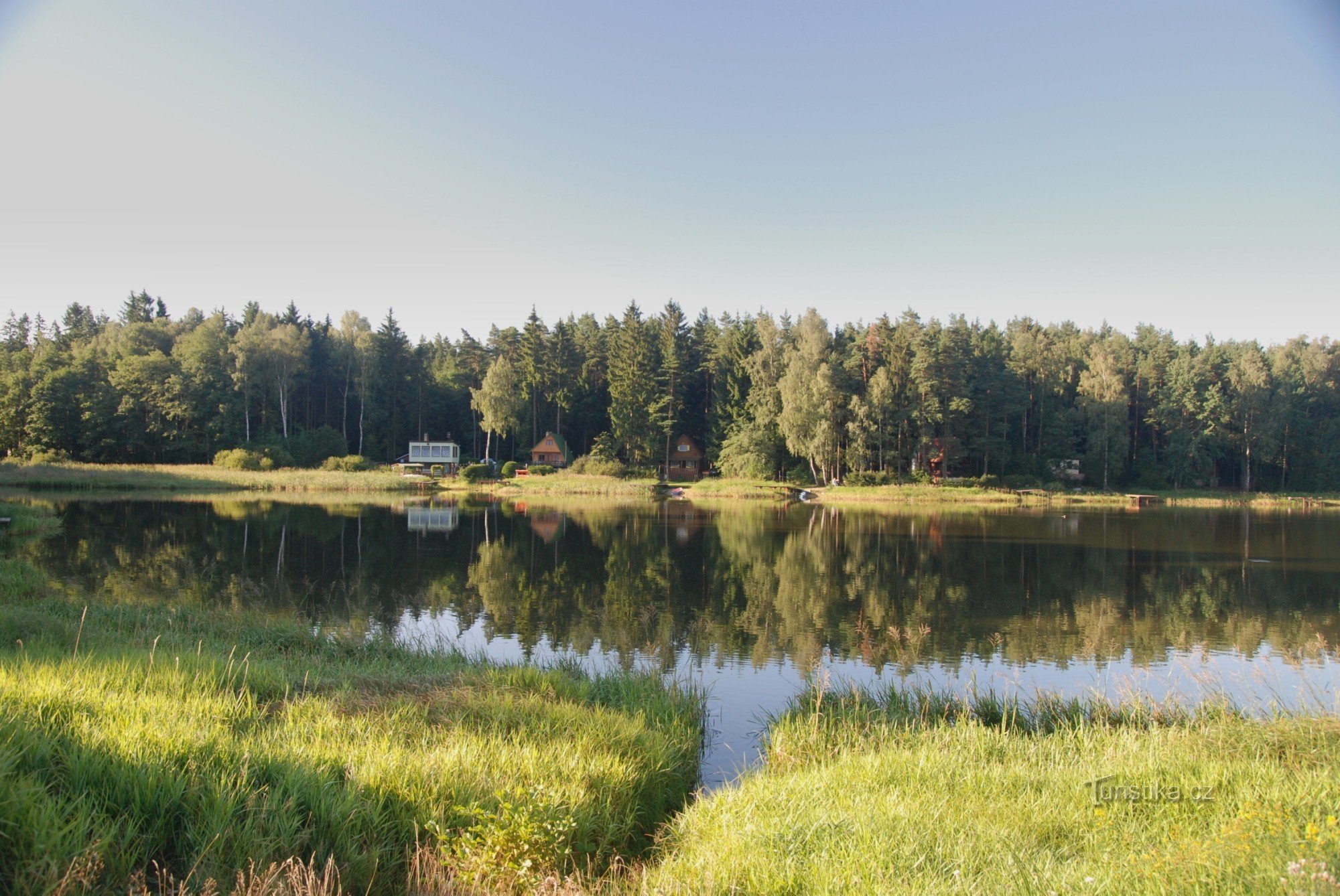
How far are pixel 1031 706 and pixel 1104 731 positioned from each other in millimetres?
1823

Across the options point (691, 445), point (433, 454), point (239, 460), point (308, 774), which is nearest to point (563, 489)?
point (691, 445)

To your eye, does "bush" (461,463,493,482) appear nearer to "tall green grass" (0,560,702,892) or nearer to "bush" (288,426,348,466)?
"bush" (288,426,348,466)

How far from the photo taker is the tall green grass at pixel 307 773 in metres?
3.73

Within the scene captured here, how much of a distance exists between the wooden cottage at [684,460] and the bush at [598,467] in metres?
5.70

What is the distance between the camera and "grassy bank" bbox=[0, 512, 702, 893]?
12.2 feet

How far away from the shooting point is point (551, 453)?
66688 millimetres

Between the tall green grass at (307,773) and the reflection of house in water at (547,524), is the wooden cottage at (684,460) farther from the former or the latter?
the tall green grass at (307,773)

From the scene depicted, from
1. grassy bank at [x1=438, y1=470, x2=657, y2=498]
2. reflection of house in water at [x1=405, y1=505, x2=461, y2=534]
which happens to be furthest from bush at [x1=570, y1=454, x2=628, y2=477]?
reflection of house in water at [x1=405, y1=505, x2=461, y2=534]

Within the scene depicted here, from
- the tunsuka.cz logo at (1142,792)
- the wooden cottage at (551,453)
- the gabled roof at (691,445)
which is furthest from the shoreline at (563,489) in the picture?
the tunsuka.cz logo at (1142,792)

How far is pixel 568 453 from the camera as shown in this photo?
69188 mm

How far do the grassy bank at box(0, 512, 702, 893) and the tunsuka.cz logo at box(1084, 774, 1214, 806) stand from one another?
3170mm

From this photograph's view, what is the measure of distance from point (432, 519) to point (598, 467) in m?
25.5

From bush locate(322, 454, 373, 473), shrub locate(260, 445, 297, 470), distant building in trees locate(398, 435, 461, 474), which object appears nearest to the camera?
shrub locate(260, 445, 297, 470)

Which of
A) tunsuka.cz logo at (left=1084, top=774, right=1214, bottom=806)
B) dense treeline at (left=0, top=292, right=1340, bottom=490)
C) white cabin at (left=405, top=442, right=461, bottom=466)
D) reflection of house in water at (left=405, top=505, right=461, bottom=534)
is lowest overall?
reflection of house in water at (left=405, top=505, right=461, bottom=534)
